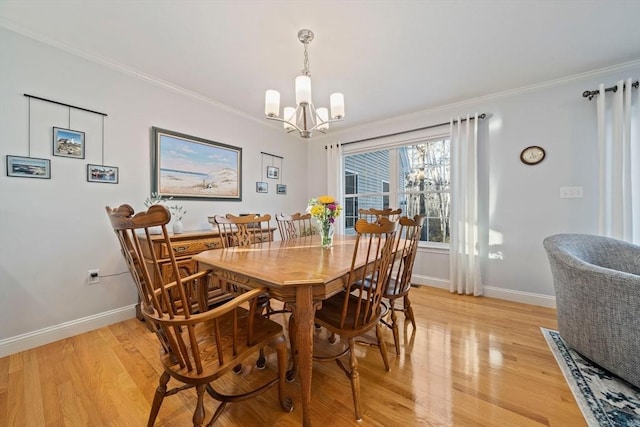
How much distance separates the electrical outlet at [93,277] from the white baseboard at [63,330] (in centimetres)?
31

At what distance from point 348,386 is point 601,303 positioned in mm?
1683

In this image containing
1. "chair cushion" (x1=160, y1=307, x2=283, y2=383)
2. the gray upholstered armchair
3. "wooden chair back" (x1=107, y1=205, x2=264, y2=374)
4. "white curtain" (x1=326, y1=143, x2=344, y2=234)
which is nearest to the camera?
"wooden chair back" (x1=107, y1=205, x2=264, y2=374)

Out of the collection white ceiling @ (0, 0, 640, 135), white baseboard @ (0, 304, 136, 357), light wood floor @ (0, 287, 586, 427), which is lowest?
light wood floor @ (0, 287, 586, 427)

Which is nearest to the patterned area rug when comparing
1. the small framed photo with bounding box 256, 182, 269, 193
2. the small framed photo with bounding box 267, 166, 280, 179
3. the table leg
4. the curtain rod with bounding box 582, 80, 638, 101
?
the table leg

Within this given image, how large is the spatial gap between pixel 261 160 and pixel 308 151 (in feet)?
3.91

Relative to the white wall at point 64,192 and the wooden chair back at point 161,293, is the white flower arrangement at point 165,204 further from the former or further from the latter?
the wooden chair back at point 161,293

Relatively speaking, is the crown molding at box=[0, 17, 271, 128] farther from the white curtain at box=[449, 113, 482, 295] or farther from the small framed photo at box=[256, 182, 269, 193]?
the white curtain at box=[449, 113, 482, 295]

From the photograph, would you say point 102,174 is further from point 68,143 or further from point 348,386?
point 348,386

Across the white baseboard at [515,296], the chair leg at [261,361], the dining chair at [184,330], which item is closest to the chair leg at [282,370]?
the dining chair at [184,330]

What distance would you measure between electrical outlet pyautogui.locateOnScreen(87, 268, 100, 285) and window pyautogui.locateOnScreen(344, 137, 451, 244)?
332 cm

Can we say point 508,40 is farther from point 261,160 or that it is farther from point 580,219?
point 261,160

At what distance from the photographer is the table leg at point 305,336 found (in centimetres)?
113

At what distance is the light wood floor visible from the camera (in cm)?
128

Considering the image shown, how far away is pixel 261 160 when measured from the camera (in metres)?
3.82
